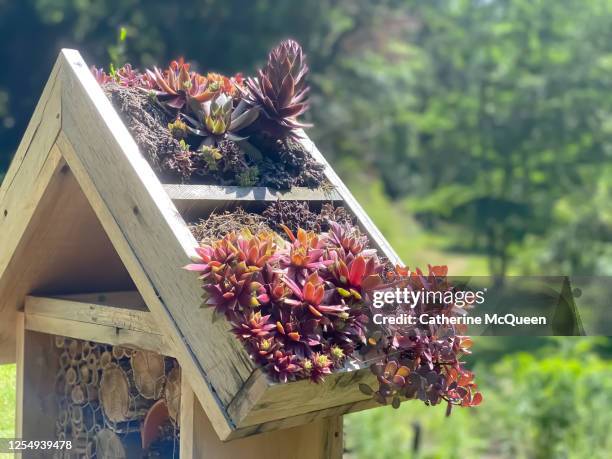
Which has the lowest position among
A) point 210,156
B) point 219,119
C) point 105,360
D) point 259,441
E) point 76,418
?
point 259,441

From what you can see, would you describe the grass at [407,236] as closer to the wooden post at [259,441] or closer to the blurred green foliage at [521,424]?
the blurred green foliage at [521,424]

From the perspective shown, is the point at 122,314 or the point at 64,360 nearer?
the point at 122,314

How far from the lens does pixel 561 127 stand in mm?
9352

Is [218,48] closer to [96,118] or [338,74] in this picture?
[338,74]

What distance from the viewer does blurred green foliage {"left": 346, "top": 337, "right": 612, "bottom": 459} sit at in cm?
473

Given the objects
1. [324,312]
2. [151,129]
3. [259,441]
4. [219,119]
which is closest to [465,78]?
[219,119]

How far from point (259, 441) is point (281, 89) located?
724mm

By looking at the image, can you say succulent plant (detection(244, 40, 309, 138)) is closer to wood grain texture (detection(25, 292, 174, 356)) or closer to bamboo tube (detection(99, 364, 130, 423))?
wood grain texture (detection(25, 292, 174, 356))

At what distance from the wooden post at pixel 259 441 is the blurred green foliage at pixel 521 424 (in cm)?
282

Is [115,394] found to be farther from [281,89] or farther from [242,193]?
[281,89]

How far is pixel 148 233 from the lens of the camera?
1269 millimetres

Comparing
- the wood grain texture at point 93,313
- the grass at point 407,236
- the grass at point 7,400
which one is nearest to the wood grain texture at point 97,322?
the wood grain texture at point 93,313

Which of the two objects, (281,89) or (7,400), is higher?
(281,89)

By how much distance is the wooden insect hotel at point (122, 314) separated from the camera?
3.94 ft
